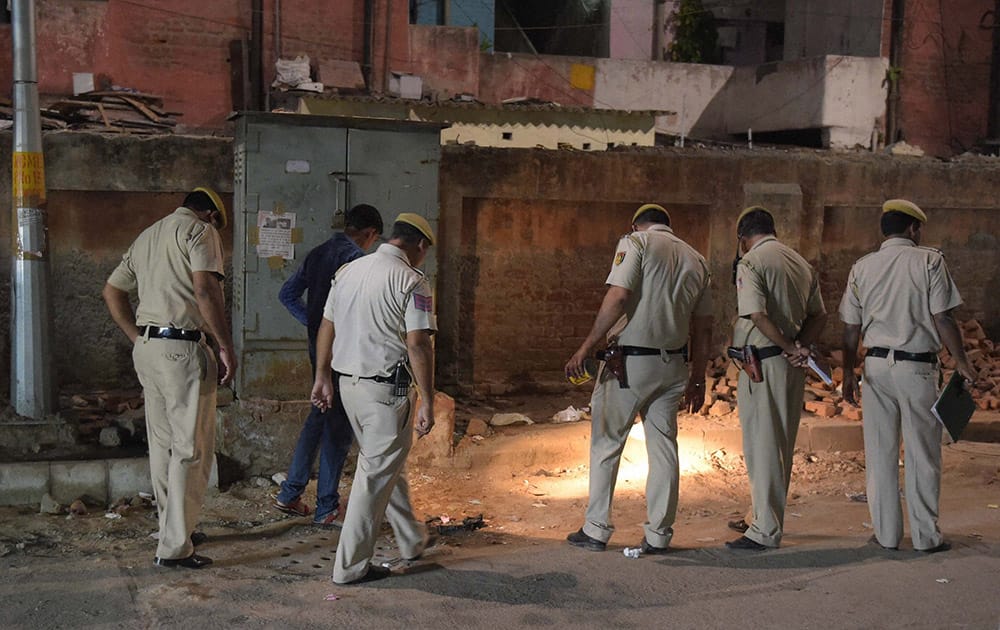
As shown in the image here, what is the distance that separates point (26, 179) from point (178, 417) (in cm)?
277

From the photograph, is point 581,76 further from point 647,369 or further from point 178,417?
point 178,417

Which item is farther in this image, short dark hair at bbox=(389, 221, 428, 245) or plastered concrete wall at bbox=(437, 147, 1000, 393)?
plastered concrete wall at bbox=(437, 147, 1000, 393)

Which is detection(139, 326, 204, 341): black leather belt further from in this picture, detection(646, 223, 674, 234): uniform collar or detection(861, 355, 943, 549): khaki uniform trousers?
detection(861, 355, 943, 549): khaki uniform trousers

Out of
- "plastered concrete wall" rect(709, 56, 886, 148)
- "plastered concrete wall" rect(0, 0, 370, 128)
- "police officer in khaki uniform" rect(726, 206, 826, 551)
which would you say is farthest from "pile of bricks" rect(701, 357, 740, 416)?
"plastered concrete wall" rect(709, 56, 886, 148)

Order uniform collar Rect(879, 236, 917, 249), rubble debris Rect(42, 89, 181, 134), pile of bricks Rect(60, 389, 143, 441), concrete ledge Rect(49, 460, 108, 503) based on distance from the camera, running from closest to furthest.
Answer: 1. uniform collar Rect(879, 236, 917, 249)
2. concrete ledge Rect(49, 460, 108, 503)
3. pile of bricks Rect(60, 389, 143, 441)
4. rubble debris Rect(42, 89, 181, 134)

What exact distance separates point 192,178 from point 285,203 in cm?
193

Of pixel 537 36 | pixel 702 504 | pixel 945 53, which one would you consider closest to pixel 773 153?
pixel 702 504

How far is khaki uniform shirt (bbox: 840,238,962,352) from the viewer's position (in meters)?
5.27

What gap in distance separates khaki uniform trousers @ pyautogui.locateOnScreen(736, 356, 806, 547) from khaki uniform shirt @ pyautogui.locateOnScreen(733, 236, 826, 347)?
197 millimetres

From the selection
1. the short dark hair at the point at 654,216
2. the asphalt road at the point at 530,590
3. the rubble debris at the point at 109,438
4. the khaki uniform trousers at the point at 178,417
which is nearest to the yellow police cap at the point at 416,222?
the khaki uniform trousers at the point at 178,417

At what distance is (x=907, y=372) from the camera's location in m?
5.28

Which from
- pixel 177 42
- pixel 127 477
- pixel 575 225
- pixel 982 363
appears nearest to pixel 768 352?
pixel 127 477

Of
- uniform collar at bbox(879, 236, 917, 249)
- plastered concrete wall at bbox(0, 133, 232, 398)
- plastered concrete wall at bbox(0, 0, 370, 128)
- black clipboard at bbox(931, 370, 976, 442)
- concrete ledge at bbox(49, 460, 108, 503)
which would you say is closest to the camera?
black clipboard at bbox(931, 370, 976, 442)

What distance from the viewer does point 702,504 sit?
22.4 ft
